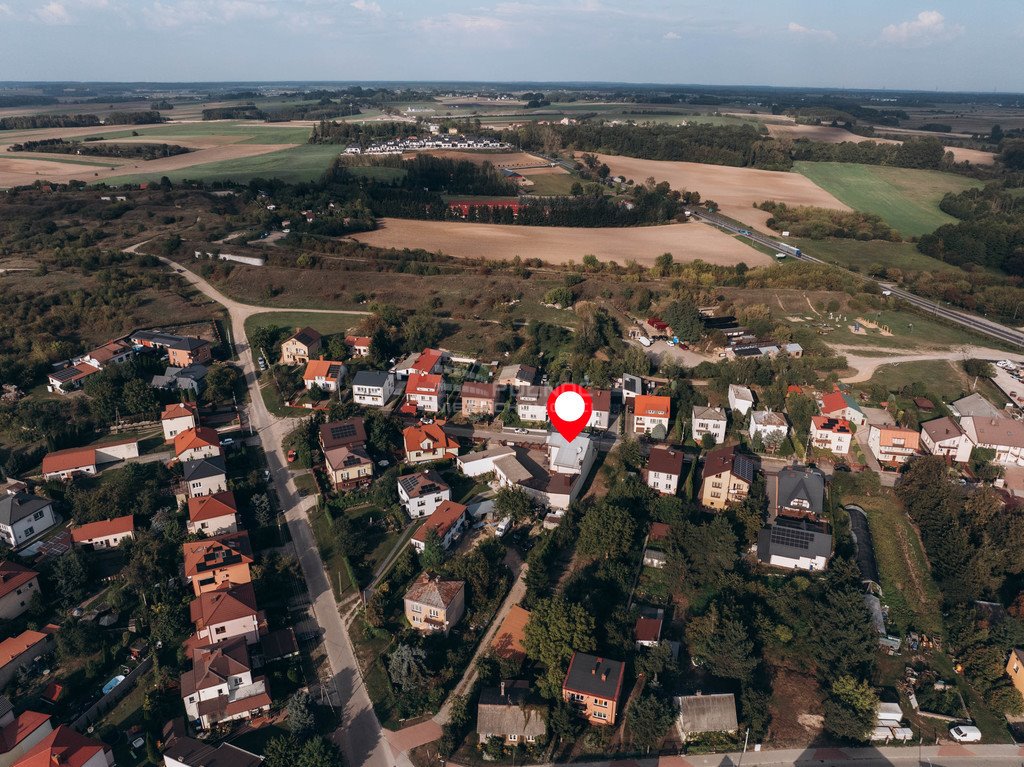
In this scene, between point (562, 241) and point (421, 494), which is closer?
point (421, 494)

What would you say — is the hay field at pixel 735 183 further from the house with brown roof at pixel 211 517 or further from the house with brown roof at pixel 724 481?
the house with brown roof at pixel 211 517

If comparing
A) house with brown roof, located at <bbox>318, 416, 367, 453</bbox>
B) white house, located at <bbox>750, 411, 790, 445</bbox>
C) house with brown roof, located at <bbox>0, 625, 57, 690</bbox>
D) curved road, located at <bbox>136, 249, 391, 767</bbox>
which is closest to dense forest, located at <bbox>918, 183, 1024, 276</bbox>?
white house, located at <bbox>750, 411, 790, 445</bbox>

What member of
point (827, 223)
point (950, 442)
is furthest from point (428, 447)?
point (827, 223)

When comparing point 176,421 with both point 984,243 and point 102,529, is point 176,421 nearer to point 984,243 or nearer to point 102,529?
point 102,529

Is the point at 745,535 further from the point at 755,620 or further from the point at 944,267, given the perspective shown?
the point at 944,267

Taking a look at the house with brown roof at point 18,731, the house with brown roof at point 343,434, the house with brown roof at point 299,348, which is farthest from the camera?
the house with brown roof at point 299,348

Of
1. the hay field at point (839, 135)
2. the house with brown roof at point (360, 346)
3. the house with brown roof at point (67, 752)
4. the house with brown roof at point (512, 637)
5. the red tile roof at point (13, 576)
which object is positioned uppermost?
the hay field at point (839, 135)

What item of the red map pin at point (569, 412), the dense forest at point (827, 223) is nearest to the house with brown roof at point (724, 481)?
the red map pin at point (569, 412)
